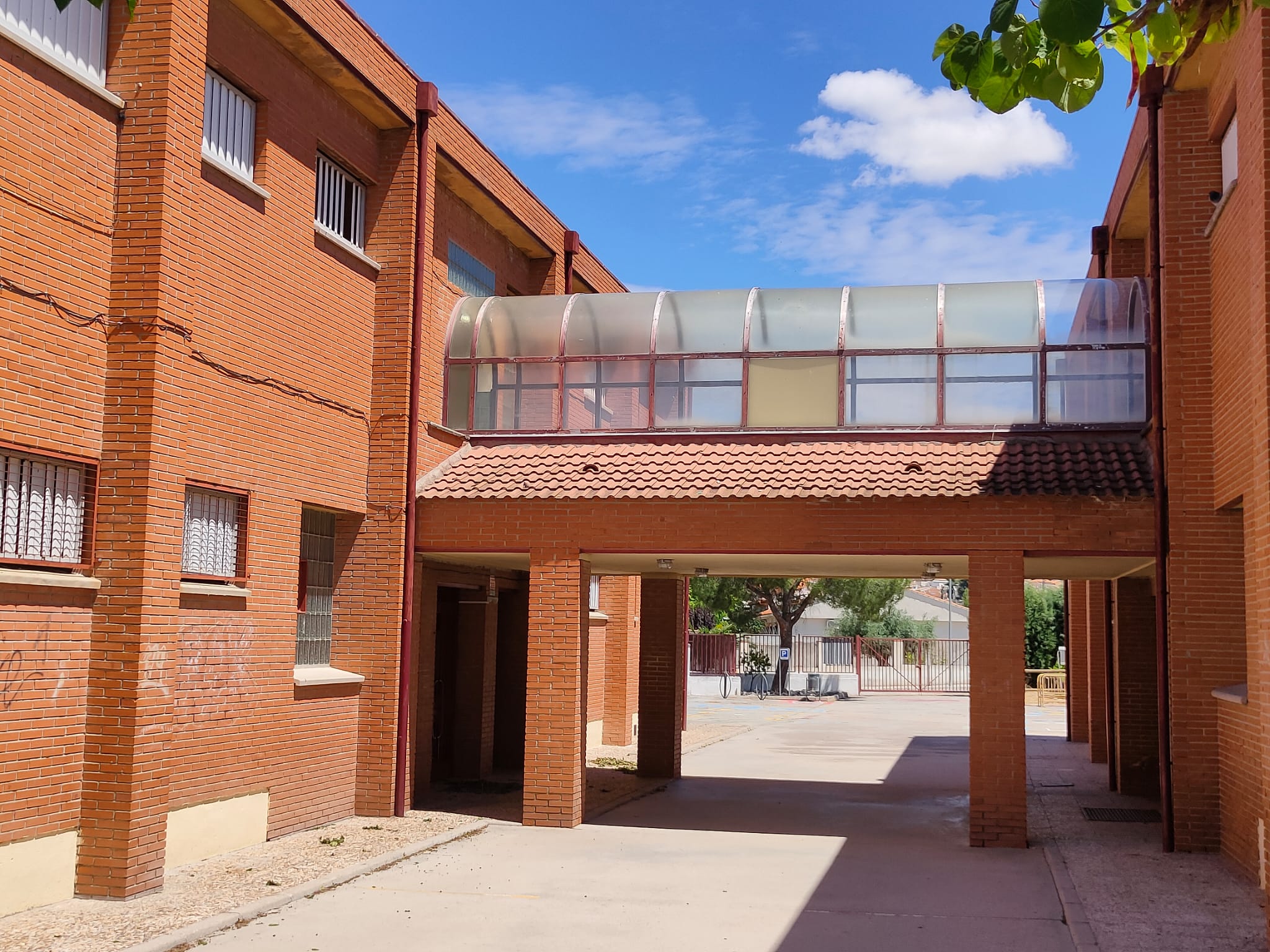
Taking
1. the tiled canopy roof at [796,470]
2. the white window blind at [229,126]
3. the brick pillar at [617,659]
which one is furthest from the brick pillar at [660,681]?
the white window blind at [229,126]

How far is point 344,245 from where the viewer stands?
13055 mm

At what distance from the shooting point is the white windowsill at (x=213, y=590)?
10289mm

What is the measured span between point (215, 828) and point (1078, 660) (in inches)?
710

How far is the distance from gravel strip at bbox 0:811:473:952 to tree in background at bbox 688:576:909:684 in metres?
33.9

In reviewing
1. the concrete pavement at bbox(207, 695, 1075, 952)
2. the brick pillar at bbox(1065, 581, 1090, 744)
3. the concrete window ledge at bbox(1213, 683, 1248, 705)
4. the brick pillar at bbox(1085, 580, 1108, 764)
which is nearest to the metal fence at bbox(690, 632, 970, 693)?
the brick pillar at bbox(1065, 581, 1090, 744)

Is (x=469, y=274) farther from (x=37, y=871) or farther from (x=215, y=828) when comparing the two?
(x=37, y=871)

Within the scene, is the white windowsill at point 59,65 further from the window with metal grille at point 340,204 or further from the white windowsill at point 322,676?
the white windowsill at point 322,676

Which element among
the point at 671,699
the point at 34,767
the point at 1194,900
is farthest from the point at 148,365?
the point at 671,699

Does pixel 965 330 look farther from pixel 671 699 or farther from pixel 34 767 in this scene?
pixel 34 767

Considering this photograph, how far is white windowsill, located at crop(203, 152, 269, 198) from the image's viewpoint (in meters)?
10.7

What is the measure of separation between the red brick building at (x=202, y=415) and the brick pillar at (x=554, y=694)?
1.50m

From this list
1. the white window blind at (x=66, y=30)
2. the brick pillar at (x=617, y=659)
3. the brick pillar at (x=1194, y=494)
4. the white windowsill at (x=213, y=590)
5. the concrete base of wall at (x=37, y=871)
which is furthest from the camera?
the brick pillar at (x=617, y=659)

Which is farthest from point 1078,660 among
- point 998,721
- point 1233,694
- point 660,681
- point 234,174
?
point 234,174

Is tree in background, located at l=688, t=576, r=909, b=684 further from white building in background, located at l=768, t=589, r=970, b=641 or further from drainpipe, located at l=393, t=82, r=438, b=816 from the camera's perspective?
drainpipe, located at l=393, t=82, r=438, b=816
